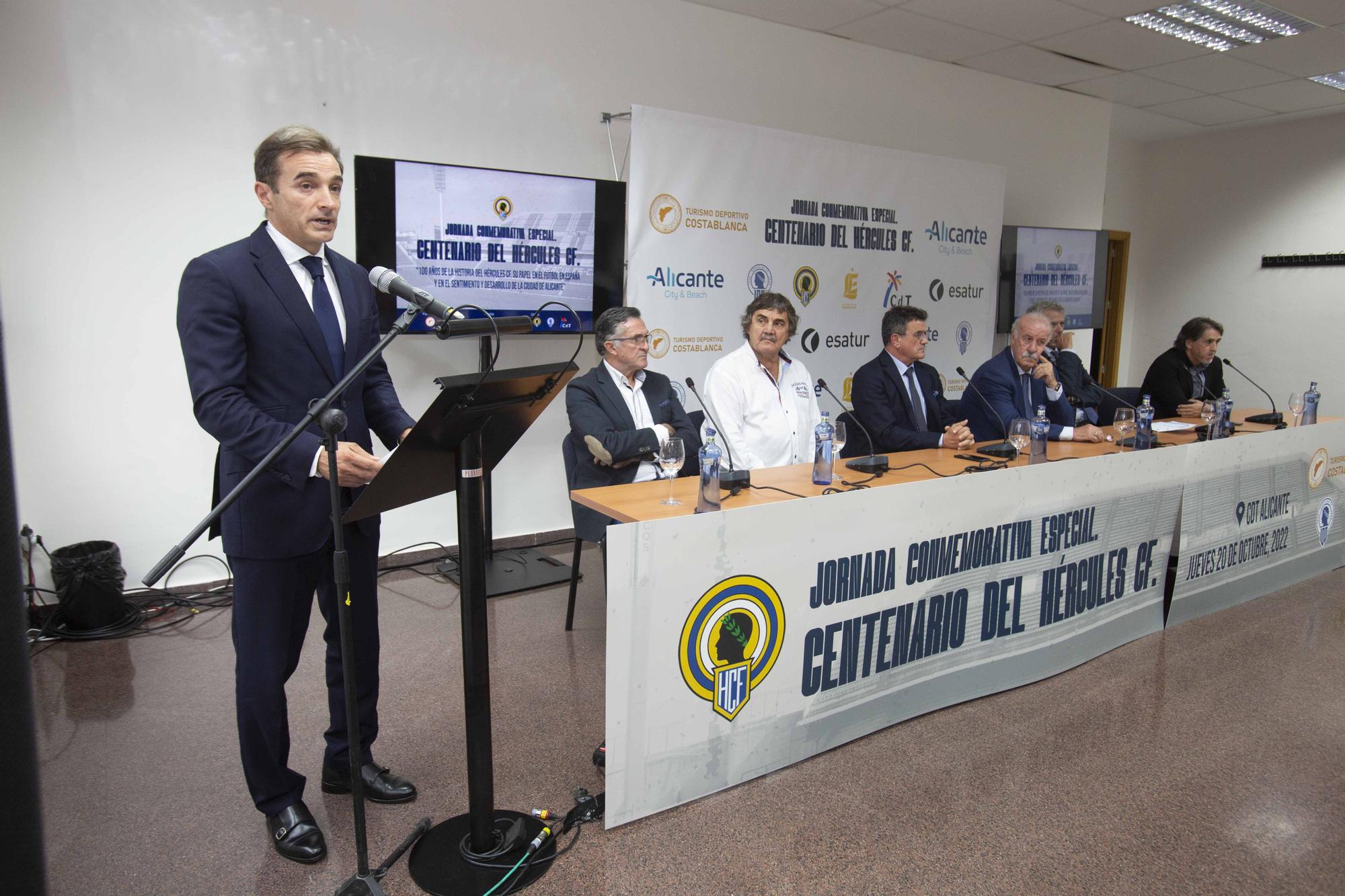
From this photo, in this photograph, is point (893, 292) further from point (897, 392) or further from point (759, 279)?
point (897, 392)

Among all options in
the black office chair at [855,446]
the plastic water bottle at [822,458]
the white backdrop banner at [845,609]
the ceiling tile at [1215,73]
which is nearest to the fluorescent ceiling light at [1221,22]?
the ceiling tile at [1215,73]

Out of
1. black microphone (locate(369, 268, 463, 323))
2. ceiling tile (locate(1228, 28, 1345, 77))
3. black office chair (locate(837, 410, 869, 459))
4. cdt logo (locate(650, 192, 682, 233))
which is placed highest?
ceiling tile (locate(1228, 28, 1345, 77))

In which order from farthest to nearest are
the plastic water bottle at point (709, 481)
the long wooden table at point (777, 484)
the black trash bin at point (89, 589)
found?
the black trash bin at point (89, 589), the long wooden table at point (777, 484), the plastic water bottle at point (709, 481)

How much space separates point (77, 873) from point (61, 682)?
1.25m

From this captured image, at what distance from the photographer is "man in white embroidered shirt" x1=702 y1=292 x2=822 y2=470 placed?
3576 mm

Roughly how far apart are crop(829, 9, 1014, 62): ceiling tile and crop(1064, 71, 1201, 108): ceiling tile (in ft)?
4.50

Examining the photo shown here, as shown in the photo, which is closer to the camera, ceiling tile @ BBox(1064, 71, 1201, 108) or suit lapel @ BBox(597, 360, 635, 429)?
suit lapel @ BBox(597, 360, 635, 429)

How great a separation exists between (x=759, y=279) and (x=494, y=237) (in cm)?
162

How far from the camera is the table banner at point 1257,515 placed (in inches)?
137

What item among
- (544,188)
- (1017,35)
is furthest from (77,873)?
(1017,35)

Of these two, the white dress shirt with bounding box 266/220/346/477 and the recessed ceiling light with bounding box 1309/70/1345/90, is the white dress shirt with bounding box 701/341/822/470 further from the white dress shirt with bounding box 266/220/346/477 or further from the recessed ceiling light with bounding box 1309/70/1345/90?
the recessed ceiling light with bounding box 1309/70/1345/90

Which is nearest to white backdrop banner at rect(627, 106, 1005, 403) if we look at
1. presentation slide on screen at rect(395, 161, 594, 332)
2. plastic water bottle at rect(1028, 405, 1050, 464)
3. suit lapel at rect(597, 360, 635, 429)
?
presentation slide on screen at rect(395, 161, 594, 332)

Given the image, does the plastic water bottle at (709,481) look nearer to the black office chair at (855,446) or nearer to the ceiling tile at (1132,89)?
the black office chair at (855,446)

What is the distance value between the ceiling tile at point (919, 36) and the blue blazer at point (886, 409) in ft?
7.93
